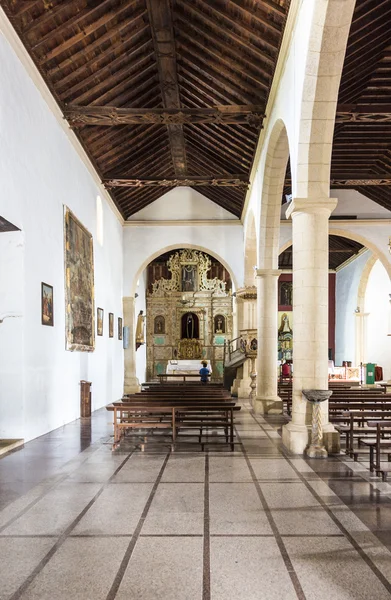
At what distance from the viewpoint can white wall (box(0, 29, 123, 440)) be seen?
9.34 m

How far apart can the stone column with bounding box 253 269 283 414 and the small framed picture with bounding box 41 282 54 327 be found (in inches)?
205

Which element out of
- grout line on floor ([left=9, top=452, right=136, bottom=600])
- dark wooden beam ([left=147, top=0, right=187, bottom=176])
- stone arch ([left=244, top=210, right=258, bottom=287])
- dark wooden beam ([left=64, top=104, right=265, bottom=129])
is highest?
dark wooden beam ([left=147, top=0, right=187, bottom=176])

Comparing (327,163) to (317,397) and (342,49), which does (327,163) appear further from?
(317,397)

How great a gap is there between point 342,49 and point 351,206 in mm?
13792

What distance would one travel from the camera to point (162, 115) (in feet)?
42.5

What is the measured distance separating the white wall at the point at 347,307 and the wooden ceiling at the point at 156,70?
41.4ft

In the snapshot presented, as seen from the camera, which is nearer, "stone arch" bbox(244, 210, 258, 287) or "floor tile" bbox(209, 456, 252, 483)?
"floor tile" bbox(209, 456, 252, 483)

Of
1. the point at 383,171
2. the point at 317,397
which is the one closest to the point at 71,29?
the point at 317,397

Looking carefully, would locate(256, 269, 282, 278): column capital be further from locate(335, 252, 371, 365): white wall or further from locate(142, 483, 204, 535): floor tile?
locate(335, 252, 371, 365): white wall

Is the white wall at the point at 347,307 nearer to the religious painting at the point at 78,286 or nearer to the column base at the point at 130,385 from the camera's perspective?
the column base at the point at 130,385

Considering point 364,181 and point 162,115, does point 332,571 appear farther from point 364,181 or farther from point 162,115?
point 364,181

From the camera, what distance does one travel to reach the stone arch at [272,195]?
12.4 meters

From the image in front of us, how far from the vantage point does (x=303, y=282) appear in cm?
875

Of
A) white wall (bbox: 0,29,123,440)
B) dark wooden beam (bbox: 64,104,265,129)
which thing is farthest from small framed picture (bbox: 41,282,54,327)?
dark wooden beam (bbox: 64,104,265,129)
